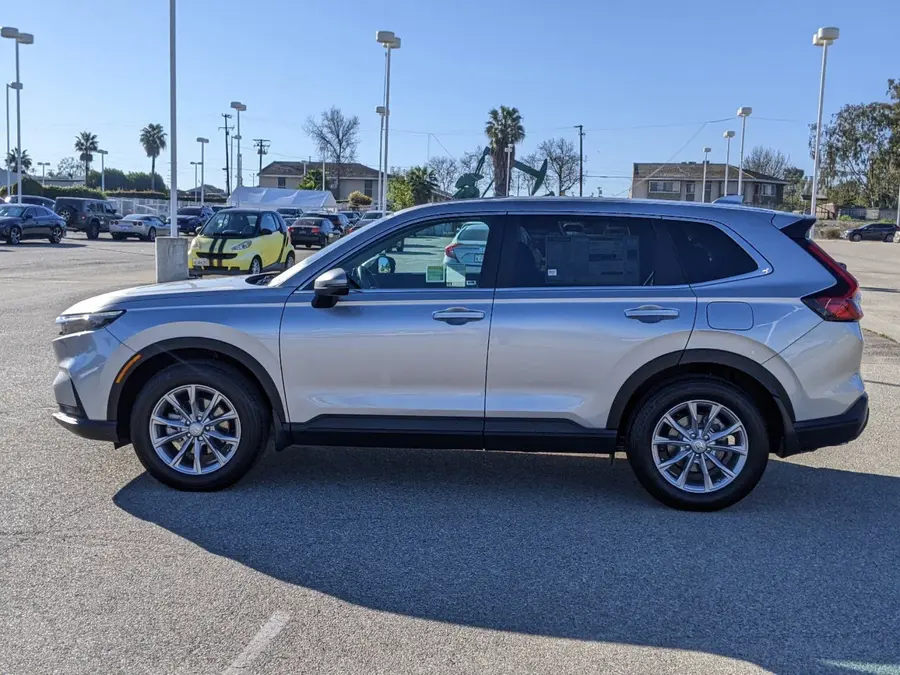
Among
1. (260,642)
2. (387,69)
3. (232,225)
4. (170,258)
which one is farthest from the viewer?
(387,69)

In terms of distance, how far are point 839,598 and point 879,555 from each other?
0.72 metres

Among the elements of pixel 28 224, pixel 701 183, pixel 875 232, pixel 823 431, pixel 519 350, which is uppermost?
pixel 701 183

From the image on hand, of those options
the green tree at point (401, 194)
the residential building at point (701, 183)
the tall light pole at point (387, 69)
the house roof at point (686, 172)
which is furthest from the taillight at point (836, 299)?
the house roof at point (686, 172)

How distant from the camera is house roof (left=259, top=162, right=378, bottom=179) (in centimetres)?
11281

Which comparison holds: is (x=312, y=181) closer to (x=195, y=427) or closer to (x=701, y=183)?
(x=701, y=183)

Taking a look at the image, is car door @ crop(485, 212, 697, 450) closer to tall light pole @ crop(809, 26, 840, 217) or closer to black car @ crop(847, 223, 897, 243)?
tall light pole @ crop(809, 26, 840, 217)

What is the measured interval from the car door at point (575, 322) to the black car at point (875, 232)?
7192 centimetres

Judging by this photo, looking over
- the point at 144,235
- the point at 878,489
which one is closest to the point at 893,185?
the point at 144,235

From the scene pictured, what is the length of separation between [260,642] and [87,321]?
9.10ft

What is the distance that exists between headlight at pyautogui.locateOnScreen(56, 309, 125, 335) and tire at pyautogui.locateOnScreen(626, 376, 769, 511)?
3.28 meters

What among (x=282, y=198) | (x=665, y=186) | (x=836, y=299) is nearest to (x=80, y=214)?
(x=282, y=198)

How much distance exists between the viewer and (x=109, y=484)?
555 centimetres

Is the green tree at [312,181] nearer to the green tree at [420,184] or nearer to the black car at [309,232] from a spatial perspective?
the green tree at [420,184]

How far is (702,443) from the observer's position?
17.2ft
